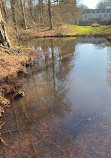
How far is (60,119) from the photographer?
4.21m

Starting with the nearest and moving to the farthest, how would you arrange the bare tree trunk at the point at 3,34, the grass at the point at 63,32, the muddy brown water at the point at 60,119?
the muddy brown water at the point at 60,119 < the bare tree trunk at the point at 3,34 < the grass at the point at 63,32

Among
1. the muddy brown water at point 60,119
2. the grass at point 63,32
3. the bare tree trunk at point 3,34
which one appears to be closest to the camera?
the muddy brown water at point 60,119

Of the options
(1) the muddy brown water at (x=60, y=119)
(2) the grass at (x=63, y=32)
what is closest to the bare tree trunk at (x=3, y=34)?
(1) the muddy brown water at (x=60, y=119)

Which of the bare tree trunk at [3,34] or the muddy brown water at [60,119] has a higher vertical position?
the bare tree trunk at [3,34]

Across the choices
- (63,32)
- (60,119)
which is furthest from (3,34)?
(63,32)

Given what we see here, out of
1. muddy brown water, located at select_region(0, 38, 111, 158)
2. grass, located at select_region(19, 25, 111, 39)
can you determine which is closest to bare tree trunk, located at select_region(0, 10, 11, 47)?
muddy brown water, located at select_region(0, 38, 111, 158)

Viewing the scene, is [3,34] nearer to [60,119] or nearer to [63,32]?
[60,119]

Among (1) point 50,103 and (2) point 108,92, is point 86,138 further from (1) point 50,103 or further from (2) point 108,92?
(2) point 108,92

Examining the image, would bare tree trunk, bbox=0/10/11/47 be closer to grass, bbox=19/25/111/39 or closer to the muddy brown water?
the muddy brown water

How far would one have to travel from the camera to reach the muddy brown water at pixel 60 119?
324cm

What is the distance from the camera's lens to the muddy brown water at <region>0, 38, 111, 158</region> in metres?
3.24

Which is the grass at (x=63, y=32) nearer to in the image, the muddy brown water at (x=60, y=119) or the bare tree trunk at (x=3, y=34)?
the bare tree trunk at (x=3, y=34)

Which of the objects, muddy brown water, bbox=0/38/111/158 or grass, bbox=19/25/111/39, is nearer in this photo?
muddy brown water, bbox=0/38/111/158

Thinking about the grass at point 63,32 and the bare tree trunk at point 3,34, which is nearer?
the bare tree trunk at point 3,34
